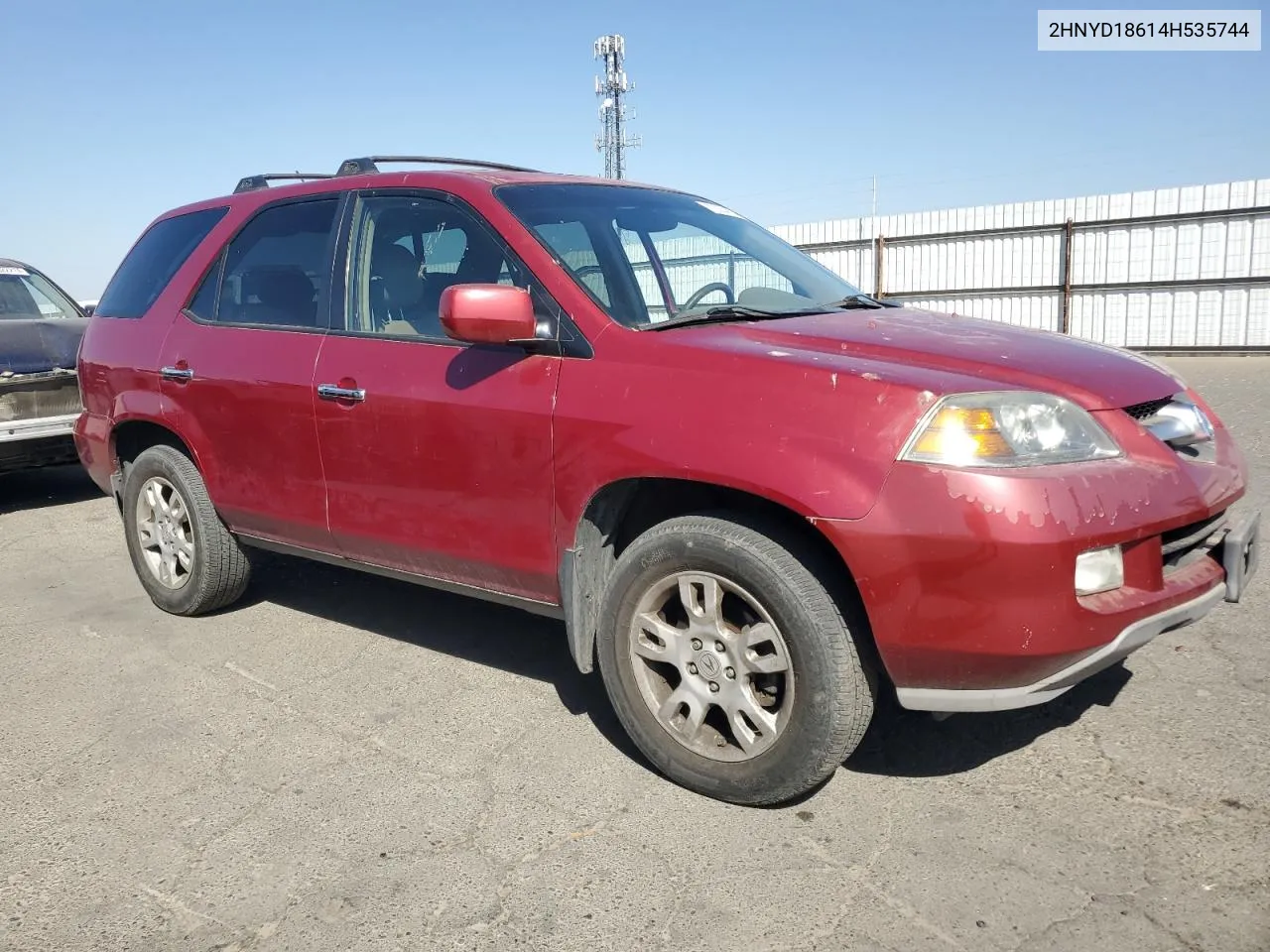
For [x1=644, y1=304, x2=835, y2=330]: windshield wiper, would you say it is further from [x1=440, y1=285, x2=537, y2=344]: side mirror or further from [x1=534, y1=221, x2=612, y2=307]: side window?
[x1=440, y1=285, x2=537, y2=344]: side mirror

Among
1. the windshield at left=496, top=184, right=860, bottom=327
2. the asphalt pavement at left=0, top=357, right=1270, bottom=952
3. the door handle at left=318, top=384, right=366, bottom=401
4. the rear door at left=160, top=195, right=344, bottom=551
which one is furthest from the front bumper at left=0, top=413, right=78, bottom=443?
the windshield at left=496, top=184, right=860, bottom=327

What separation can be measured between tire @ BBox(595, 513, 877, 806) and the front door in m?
0.40

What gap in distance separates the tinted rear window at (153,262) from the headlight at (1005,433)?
3.41 metres

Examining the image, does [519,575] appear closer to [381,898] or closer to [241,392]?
[381,898]

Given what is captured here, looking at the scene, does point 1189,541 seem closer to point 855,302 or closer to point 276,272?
point 855,302

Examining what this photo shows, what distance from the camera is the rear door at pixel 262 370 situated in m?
3.82

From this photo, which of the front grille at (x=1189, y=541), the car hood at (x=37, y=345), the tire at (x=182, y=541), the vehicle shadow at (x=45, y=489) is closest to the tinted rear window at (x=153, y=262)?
the tire at (x=182, y=541)

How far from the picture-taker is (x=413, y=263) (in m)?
3.66

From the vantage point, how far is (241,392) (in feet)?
13.1

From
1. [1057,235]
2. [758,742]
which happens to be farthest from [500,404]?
[1057,235]

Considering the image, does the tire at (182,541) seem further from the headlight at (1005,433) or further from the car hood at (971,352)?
the headlight at (1005,433)

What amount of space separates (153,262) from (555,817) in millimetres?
3433

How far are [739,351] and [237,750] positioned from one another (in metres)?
2.05

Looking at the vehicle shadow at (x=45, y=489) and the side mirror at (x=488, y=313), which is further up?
the side mirror at (x=488, y=313)
